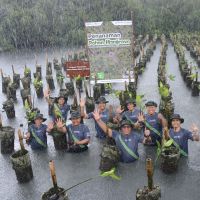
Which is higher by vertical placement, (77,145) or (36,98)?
(77,145)

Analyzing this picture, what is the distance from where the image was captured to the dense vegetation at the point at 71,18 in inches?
1843

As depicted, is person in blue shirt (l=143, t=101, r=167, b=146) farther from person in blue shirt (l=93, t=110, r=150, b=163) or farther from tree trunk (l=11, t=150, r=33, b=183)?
tree trunk (l=11, t=150, r=33, b=183)

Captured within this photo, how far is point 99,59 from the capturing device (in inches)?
612

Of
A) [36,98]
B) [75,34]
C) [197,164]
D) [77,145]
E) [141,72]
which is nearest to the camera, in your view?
[197,164]

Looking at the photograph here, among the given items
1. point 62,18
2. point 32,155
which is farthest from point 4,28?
point 32,155

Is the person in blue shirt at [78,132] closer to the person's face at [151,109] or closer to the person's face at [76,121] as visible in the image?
the person's face at [76,121]

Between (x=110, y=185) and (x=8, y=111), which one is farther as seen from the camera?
(x=8, y=111)

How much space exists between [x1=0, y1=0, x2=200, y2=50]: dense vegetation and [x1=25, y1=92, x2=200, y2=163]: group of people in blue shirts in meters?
35.1

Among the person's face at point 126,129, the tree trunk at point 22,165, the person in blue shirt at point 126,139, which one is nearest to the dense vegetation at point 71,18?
the tree trunk at point 22,165

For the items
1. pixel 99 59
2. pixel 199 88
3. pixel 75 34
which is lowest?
pixel 75 34

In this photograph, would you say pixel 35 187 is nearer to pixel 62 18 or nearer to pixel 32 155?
pixel 32 155

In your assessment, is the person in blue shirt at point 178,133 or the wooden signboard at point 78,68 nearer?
the person in blue shirt at point 178,133

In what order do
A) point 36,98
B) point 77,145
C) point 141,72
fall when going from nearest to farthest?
point 77,145
point 36,98
point 141,72

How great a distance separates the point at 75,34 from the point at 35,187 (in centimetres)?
3834
